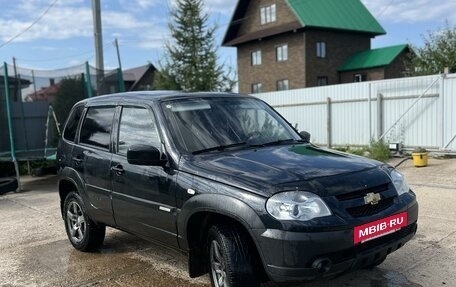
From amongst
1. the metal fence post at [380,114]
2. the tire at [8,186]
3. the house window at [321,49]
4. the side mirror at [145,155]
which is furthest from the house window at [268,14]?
the side mirror at [145,155]

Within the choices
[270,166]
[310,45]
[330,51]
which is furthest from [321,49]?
[270,166]

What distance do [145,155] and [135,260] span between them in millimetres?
1836

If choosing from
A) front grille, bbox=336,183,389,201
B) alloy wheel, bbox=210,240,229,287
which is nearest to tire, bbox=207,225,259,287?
alloy wheel, bbox=210,240,229,287

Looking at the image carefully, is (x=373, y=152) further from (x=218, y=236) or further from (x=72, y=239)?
(x=218, y=236)

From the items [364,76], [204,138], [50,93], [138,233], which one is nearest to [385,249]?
[204,138]

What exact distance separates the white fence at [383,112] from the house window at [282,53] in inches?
721

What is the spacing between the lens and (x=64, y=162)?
19.2ft

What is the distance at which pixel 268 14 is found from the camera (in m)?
37.1

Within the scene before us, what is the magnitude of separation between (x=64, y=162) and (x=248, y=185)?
3190 millimetres

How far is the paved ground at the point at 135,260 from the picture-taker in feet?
15.1

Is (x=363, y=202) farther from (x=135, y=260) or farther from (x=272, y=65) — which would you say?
(x=272, y=65)

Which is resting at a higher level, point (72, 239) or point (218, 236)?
point (218, 236)

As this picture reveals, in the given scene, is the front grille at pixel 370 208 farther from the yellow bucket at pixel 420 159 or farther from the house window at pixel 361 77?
the house window at pixel 361 77

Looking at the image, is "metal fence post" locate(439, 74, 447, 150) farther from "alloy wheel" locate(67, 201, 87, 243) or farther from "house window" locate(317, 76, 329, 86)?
"house window" locate(317, 76, 329, 86)
